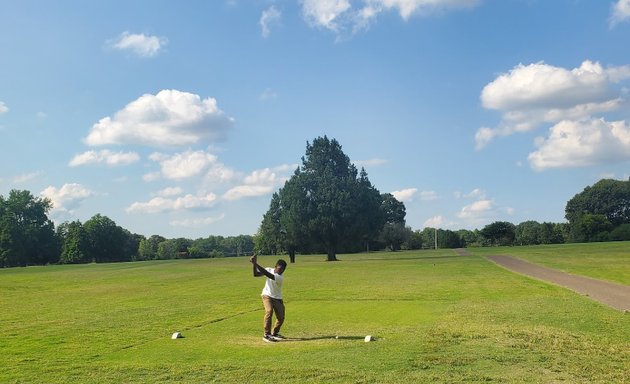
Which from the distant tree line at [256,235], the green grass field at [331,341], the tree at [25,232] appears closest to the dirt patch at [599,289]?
the green grass field at [331,341]

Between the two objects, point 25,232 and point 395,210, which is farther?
point 395,210

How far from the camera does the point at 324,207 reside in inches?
2884

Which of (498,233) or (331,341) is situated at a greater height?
(498,233)

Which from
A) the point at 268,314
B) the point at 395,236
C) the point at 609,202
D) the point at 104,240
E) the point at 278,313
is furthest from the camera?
the point at 609,202

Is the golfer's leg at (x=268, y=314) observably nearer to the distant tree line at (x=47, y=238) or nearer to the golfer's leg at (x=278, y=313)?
the golfer's leg at (x=278, y=313)

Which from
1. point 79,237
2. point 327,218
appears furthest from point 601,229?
point 79,237

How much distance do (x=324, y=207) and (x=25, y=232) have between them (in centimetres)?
7516

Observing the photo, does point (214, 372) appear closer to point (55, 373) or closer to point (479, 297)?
point (55, 373)

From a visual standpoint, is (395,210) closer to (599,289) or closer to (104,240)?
(104,240)

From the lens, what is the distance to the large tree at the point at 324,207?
73562 millimetres

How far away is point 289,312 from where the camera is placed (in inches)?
786

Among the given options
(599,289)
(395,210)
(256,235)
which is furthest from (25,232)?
(599,289)

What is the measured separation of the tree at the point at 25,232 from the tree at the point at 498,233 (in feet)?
314

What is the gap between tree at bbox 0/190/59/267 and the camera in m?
116
